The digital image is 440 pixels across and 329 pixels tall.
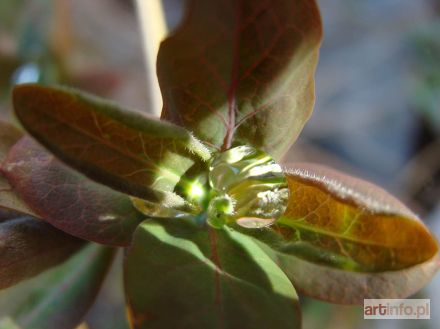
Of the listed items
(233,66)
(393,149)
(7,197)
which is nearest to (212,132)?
(233,66)

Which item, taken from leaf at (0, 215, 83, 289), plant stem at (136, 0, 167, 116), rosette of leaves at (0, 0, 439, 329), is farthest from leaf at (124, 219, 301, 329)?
plant stem at (136, 0, 167, 116)

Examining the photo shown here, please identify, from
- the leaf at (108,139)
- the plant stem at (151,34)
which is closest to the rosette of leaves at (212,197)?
the leaf at (108,139)

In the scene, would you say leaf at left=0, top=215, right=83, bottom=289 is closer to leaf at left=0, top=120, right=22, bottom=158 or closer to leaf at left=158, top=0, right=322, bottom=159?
leaf at left=0, top=120, right=22, bottom=158

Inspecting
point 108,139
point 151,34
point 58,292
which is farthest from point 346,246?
point 151,34

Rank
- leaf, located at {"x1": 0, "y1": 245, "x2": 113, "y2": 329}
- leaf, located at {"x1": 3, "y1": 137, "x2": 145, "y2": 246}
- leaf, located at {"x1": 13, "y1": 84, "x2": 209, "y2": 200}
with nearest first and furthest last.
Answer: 1. leaf, located at {"x1": 13, "y1": 84, "x2": 209, "y2": 200}
2. leaf, located at {"x1": 3, "y1": 137, "x2": 145, "y2": 246}
3. leaf, located at {"x1": 0, "y1": 245, "x2": 113, "y2": 329}

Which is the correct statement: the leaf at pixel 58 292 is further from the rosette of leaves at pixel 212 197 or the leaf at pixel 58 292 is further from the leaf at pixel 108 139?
the leaf at pixel 108 139
